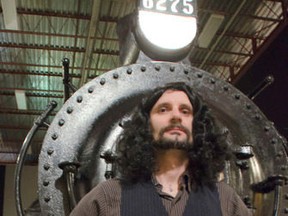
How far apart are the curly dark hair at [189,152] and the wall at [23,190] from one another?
38.4 feet

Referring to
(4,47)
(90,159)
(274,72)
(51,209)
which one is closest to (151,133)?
(90,159)

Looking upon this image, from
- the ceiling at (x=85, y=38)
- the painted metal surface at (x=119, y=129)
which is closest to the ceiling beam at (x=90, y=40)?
the ceiling at (x=85, y=38)

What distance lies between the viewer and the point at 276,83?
23.5 ft

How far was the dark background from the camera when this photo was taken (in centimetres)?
691

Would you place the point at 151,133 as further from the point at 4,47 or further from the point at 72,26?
the point at 4,47

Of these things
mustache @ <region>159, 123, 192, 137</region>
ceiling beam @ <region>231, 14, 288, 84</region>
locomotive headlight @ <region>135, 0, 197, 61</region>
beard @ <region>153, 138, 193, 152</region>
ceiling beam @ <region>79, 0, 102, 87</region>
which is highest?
ceiling beam @ <region>79, 0, 102, 87</region>

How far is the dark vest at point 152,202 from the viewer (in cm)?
130

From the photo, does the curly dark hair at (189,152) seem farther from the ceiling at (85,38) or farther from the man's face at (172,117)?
the ceiling at (85,38)

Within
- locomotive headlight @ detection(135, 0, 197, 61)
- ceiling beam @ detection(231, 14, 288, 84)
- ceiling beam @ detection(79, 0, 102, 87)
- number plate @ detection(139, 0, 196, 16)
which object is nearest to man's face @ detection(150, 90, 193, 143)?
locomotive headlight @ detection(135, 0, 197, 61)

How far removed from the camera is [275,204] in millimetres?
1576

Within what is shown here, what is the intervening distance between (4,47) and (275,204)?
7801 millimetres

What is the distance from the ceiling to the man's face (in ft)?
17.5

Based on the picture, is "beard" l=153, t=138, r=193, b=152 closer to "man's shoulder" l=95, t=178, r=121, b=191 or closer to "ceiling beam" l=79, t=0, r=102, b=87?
"man's shoulder" l=95, t=178, r=121, b=191

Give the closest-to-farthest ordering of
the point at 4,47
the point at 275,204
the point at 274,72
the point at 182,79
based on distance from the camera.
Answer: the point at 275,204, the point at 182,79, the point at 274,72, the point at 4,47
